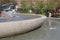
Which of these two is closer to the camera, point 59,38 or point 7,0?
point 59,38

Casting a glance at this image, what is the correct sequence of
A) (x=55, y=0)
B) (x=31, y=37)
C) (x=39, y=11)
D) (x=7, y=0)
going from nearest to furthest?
(x=31, y=37) < (x=39, y=11) < (x=55, y=0) < (x=7, y=0)

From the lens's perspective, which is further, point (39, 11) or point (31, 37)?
point (39, 11)

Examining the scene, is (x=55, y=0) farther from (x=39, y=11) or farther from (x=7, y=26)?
(x=7, y=26)

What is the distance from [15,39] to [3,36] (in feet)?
1.48

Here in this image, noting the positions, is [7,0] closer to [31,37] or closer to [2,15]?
[2,15]

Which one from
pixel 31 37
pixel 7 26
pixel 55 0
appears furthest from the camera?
pixel 55 0

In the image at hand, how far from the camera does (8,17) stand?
393 inches

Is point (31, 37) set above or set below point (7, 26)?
below

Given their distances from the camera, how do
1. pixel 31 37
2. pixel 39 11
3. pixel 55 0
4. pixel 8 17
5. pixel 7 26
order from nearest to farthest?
1. pixel 7 26
2. pixel 31 37
3. pixel 8 17
4. pixel 39 11
5. pixel 55 0

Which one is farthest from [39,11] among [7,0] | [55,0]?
[7,0]

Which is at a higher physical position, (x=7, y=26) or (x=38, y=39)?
(x=7, y=26)

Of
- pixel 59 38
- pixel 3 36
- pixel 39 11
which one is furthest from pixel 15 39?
pixel 39 11

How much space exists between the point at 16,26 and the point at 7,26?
1.30 feet

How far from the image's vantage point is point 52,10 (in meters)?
14.7
